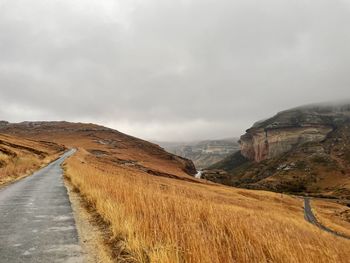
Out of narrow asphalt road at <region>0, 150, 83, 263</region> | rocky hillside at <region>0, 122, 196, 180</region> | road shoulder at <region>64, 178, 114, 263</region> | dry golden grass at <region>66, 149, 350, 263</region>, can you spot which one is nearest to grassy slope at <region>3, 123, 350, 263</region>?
dry golden grass at <region>66, 149, 350, 263</region>

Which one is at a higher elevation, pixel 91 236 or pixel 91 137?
pixel 91 137

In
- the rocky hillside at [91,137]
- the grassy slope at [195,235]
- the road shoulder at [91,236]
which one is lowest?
the road shoulder at [91,236]

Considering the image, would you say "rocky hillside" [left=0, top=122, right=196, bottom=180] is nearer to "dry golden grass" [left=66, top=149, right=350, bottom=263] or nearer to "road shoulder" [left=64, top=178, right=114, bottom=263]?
"road shoulder" [left=64, top=178, right=114, bottom=263]

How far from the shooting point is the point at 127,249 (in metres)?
8.39

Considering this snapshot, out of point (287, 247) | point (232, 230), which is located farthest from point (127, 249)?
point (287, 247)

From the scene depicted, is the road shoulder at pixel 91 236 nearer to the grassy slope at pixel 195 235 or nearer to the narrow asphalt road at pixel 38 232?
the narrow asphalt road at pixel 38 232

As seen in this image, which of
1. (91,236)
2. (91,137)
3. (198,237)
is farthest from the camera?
(91,137)

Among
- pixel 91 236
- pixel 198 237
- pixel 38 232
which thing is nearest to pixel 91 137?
pixel 38 232

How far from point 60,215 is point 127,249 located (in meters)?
6.40

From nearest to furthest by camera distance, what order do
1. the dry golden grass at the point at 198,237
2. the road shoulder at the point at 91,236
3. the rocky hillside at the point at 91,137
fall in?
the dry golden grass at the point at 198,237 < the road shoulder at the point at 91,236 < the rocky hillside at the point at 91,137

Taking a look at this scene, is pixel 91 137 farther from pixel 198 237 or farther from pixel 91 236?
pixel 198 237

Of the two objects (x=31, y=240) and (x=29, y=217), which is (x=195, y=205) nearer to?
(x=31, y=240)

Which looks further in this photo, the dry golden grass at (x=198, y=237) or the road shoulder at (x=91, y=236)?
the road shoulder at (x=91, y=236)

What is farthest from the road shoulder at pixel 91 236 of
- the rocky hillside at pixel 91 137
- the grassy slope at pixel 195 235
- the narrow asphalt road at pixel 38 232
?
the rocky hillside at pixel 91 137
